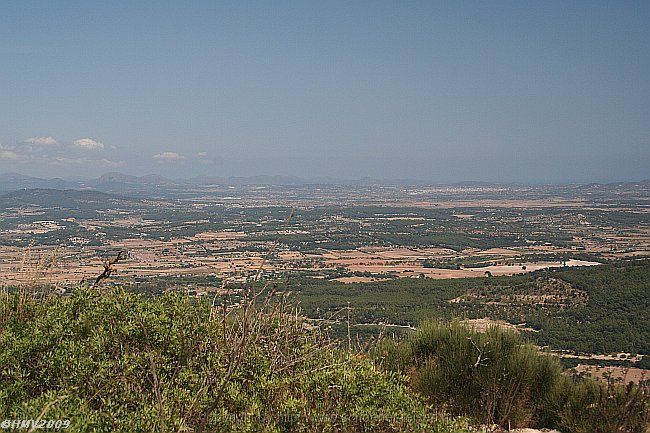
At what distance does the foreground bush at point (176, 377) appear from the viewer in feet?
14.1

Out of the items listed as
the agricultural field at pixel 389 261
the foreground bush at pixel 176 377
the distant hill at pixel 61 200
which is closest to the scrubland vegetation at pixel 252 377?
the foreground bush at pixel 176 377

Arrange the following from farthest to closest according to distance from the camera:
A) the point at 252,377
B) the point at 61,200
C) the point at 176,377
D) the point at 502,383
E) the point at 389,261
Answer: the point at 61,200 < the point at 389,261 < the point at 502,383 < the point at 252,377 < the point at 176,377

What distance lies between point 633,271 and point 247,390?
31.7 metres

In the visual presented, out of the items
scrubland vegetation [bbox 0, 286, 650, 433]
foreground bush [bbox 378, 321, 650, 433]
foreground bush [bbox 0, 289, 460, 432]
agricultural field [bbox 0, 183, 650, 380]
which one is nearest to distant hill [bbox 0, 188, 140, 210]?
agricultural field [bbox 0, 183, 650, 380]

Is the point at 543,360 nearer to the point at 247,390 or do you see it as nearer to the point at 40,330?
the point at 247,390

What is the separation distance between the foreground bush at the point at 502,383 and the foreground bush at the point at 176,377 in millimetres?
849

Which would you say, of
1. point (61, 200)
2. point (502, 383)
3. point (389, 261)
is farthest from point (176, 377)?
point (61, 200)

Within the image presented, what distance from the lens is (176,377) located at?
5027 mm

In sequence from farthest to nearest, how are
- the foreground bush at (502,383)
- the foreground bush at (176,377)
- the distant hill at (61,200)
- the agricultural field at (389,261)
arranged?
the distant hill at (61,200) → the agricultural field at (389,261) → the foreground bush at (502,383) → the foreground bush at (176,377)

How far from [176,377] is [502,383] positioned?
356cm

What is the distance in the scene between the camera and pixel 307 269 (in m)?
46.3

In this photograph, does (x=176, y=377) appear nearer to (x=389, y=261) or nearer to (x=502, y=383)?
(x=502, y=383)

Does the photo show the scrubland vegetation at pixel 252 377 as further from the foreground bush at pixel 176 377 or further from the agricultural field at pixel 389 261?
the agricultural field at pixel 389 261

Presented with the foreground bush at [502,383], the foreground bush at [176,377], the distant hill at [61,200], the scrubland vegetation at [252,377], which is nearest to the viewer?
the foreground bush at [176,377]
